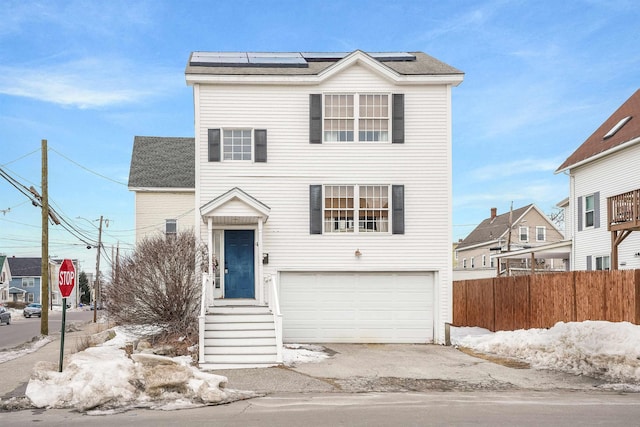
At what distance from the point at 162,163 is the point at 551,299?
21603 millimetres

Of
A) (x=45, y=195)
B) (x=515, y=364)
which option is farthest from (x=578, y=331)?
(x=45, y=195)

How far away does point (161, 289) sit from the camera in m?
18.3

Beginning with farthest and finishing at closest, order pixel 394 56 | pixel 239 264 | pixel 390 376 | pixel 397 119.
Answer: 1. pixel 394 56
2. pixel 397 119
3. pixel 239 264
4. pixel 390 376

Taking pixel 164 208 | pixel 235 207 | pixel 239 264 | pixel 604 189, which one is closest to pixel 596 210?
pixel 604 189

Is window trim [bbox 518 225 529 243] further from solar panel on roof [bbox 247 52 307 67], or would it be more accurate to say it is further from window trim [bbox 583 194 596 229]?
solar panel on roof [bbox 247 52 307 67]

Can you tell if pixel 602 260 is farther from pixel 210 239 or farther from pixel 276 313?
pixel 210 239

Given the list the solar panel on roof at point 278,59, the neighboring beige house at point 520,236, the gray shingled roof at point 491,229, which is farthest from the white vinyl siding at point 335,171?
the gray shingled roof at point 491,229

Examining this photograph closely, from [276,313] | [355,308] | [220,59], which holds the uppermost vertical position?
[220,59]

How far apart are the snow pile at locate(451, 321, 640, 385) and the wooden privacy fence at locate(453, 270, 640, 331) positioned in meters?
1.21

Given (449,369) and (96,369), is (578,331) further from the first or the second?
(96,369)

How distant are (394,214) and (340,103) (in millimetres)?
3892

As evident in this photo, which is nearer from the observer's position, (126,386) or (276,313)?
(126,386)

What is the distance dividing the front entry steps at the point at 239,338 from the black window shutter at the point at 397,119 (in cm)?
675

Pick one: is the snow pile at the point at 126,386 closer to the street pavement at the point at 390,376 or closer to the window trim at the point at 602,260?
the street pavement at the point at 390,376
